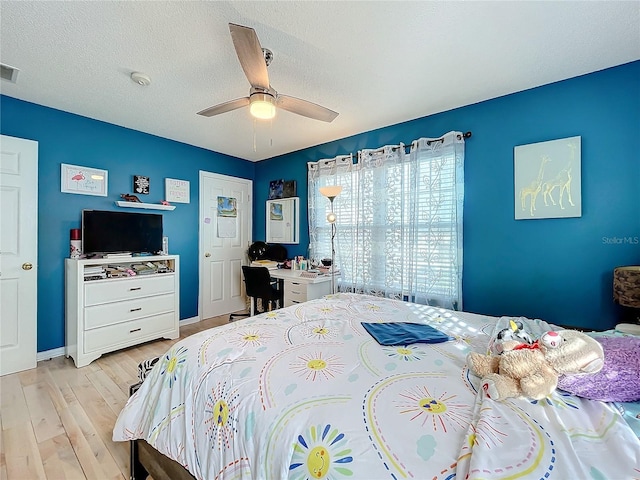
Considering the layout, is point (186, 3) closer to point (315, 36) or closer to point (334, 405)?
point (315, 36)

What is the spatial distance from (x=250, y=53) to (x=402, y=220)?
2.05m

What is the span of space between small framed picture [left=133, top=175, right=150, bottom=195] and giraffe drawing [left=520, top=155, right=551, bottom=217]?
3.92 meters

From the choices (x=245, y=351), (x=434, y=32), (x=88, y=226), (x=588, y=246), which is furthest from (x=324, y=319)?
(x=88, y=226)

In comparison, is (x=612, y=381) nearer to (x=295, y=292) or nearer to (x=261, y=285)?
(x=295, y=292)

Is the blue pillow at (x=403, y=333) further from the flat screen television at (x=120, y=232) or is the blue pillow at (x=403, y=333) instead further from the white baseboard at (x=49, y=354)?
the white baseboard at (x=49, y=354)

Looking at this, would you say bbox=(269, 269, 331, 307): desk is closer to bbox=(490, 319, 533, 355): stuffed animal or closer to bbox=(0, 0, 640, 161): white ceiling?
bbox=(0, 0, 640, 161): white ceiling

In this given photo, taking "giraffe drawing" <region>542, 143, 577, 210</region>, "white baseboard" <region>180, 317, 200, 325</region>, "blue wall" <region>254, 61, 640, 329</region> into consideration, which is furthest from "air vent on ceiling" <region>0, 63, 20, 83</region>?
"giraffe drawing" <region>542, 143, 577, 210</region>

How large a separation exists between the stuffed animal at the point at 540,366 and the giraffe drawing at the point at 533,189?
1.66m

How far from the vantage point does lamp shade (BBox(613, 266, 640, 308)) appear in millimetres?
1738

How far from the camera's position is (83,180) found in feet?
9.39

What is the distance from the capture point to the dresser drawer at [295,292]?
305cm

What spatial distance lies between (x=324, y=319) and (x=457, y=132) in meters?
2.18

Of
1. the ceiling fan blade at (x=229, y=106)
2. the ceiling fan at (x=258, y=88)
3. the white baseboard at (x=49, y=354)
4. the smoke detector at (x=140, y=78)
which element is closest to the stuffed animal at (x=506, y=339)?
the ceiling fan at (x=258, y=88)

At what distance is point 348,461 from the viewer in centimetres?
70
